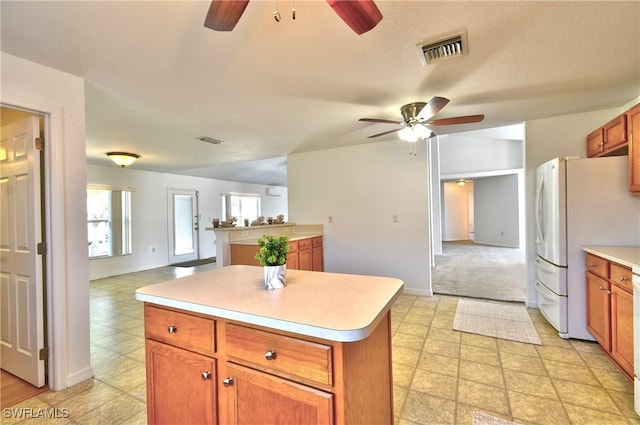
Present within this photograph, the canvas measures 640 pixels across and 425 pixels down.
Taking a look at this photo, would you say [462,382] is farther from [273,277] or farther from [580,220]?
[580,220]

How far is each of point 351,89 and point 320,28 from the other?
86cm

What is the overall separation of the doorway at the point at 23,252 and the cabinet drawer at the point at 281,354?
72.9 inches

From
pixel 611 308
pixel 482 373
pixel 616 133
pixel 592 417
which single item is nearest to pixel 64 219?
pixel 482 373

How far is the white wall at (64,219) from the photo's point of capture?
2004 mm

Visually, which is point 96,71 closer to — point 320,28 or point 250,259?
point 320,28

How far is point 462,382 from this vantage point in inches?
80.4

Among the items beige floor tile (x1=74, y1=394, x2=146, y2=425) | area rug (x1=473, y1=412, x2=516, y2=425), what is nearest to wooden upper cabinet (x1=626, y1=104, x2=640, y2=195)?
area rug (x1=473, y1=412, x2=516, y2=425)

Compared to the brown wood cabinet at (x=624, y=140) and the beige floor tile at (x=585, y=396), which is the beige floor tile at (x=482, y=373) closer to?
the beige floor tile at (x=585, y=396)

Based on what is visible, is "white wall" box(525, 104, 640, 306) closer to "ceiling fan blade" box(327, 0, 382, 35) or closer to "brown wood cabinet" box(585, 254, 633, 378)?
"brown wood cabinet" box(585, 254, 633, 378)

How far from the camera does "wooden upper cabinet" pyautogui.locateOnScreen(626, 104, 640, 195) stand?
2.27 meters

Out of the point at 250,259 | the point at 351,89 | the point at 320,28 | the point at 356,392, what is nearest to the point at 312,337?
the point at 356,392

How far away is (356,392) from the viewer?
1.03m

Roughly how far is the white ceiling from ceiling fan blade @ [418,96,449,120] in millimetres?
222

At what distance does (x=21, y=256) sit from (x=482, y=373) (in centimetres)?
351
